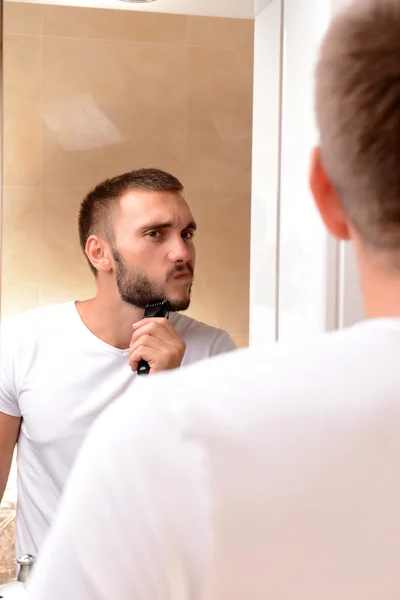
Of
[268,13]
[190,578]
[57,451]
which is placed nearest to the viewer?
[190,578]

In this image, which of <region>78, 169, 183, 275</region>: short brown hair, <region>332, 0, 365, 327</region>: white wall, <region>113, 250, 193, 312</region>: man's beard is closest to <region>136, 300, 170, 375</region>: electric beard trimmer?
<region>113, 250, 193, 312</region>: man's beard

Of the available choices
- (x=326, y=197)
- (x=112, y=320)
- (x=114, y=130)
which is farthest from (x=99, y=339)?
(x=326, y=197)

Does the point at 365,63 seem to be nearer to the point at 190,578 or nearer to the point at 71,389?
the point at 190,578

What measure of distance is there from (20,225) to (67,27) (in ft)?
0.83

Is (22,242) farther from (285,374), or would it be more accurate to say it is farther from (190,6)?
(285,374)

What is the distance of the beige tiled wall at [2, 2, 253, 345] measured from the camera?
2.99ft

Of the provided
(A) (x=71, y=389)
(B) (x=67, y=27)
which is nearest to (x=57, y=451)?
(A) (x=71, y=389)

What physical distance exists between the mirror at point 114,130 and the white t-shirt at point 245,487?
67cm

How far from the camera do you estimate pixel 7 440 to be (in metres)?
1.05

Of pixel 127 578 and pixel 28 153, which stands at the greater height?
pixel 28 153

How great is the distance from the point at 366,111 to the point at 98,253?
2.37 ft

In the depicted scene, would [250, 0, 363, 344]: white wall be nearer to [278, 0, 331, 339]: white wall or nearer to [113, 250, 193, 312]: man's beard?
[278, 0, 331, 339]: white wall

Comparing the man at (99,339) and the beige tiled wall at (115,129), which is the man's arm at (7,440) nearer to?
the man at (99,339)

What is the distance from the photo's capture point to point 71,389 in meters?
1.05
